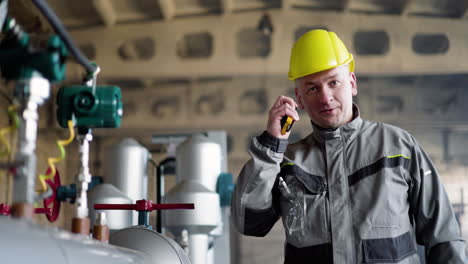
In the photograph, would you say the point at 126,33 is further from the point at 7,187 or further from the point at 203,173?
the point at 203,173

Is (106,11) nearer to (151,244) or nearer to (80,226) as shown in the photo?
(151,244)

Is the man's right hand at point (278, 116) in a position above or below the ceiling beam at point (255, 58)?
below

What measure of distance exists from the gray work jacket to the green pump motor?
49 cm

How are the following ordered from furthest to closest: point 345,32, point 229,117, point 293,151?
point 229,117
point 345,32
point 293,151

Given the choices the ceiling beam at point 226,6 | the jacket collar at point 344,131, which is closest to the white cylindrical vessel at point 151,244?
the jacket collar at point 344,131

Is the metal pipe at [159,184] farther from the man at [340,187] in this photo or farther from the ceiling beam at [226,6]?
the ceiling beam at [226,6]

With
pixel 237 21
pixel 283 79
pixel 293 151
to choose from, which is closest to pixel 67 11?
pixel 237 21

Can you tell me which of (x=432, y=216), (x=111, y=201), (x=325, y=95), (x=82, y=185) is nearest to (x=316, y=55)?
(x=325, y=95)

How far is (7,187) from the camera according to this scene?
560 cm

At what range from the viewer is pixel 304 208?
60.3 inches

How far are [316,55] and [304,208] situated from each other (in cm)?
45

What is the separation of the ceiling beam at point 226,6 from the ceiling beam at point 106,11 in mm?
1138

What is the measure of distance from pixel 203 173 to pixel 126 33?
3515mm

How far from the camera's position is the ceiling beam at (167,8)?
559cm
